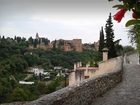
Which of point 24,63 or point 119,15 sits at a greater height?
point 119,15

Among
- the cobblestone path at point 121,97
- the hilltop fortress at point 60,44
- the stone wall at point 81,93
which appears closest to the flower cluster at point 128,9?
the stone wall at point 81,93

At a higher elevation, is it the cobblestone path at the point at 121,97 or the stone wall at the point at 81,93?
the stone wall at the point at 81,93

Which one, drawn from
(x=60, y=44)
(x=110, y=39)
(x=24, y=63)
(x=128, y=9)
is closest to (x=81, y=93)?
(x=128, y=9)

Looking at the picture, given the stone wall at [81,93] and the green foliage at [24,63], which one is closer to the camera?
the stone wall at [81,93]

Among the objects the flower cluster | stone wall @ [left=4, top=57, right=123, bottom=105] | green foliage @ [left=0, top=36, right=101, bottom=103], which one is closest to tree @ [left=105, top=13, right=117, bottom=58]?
green foliage @ [left=0, top=36, right=101, bottom=103]

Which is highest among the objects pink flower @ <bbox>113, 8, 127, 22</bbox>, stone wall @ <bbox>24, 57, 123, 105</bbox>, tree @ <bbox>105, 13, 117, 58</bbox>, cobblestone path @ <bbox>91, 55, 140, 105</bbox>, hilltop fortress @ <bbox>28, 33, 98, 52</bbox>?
hilltop fortress @ <bbox>28, 33, 98, 52</bbox>

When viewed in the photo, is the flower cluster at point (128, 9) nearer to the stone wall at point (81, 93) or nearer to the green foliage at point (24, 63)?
the stone wall at point (81, 93)

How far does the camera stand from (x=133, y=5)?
291 centimetres

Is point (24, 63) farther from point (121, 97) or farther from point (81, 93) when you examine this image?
point (81, 93)

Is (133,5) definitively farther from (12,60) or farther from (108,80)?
(12,60)

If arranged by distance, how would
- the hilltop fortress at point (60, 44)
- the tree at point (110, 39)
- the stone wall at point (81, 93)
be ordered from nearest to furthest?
the stone wall at point (81, 93)
the tree at point (110, 39)
the hilltop fortress at point (60, 44)

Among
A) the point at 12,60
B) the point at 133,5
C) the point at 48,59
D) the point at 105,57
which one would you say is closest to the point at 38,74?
the point at 48,59

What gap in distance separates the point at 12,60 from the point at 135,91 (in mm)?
76167

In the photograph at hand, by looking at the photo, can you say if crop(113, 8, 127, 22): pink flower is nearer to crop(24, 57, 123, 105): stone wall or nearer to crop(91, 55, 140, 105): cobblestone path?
crop(24, 57, 123, 105): stone wall
